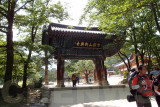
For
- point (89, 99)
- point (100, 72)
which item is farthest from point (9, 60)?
point (100, 72)

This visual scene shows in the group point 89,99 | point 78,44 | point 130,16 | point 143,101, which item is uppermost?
point 130,16

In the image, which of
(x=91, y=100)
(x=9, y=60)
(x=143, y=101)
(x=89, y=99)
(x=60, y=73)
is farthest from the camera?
(x=60, y=73)

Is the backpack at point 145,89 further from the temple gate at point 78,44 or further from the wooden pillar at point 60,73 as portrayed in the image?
the wooden pillar at point 60,73

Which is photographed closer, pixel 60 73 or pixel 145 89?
pixel 145 89

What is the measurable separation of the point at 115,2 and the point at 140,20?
3827 millimetres

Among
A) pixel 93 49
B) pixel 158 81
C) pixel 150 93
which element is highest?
pixel 93 49

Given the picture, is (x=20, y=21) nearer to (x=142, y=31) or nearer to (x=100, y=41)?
(x=100, y=41)

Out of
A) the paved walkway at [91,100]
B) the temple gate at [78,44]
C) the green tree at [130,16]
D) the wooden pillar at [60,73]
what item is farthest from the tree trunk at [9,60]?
the wooden pillar at [60,73]

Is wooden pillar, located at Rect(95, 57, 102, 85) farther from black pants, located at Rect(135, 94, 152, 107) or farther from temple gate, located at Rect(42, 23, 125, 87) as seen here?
black pants, located at Rect(135, 94, 152, 107)

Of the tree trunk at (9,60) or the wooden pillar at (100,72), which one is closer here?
the tree trunk at (9,60)

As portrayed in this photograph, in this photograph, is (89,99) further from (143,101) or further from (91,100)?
(143,101)

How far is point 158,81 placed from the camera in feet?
11.4

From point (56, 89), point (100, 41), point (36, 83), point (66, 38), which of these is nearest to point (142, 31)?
point (100, 41)

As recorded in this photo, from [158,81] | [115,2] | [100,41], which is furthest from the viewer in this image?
[100,41]
